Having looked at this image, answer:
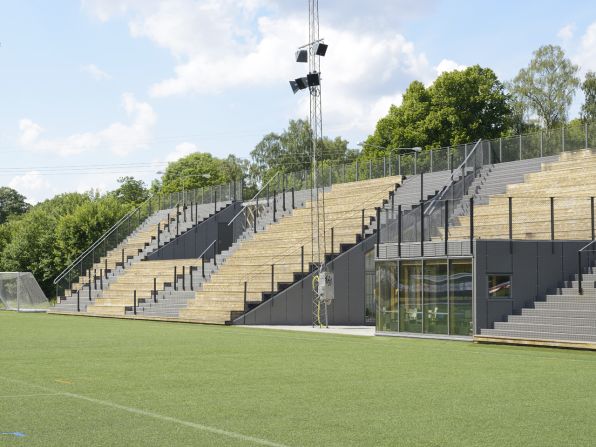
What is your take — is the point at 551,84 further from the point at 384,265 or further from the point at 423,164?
the point at 384,265

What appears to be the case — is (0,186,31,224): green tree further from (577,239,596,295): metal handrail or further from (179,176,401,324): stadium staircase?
(577,239,596,295): metal handrail

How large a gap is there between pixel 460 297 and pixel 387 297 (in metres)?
3.00

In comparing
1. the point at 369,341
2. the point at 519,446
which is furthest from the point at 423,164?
the point at 519,446

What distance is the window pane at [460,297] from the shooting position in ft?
80.7

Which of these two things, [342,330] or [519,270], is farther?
[342,330]

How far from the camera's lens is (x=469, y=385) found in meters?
13.5

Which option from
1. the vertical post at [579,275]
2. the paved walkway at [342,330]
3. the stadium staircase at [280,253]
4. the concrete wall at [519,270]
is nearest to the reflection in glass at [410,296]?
the paved walkway at [342,330]

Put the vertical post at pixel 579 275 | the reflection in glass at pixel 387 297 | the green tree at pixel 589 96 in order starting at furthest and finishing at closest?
the green tree at pixel 589 96, the reflection in glass at pixel 387 297, the vertical post at pixel 579 275

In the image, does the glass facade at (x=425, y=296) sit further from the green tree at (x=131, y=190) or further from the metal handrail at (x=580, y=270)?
the green tree at (x=131, y=190)

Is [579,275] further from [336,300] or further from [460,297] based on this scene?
[336,300]

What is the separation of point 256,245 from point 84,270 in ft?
44.4

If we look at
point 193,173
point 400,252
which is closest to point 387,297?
point 400,252

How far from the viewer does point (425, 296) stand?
1022 inches

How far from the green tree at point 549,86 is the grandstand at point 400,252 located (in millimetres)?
38095
